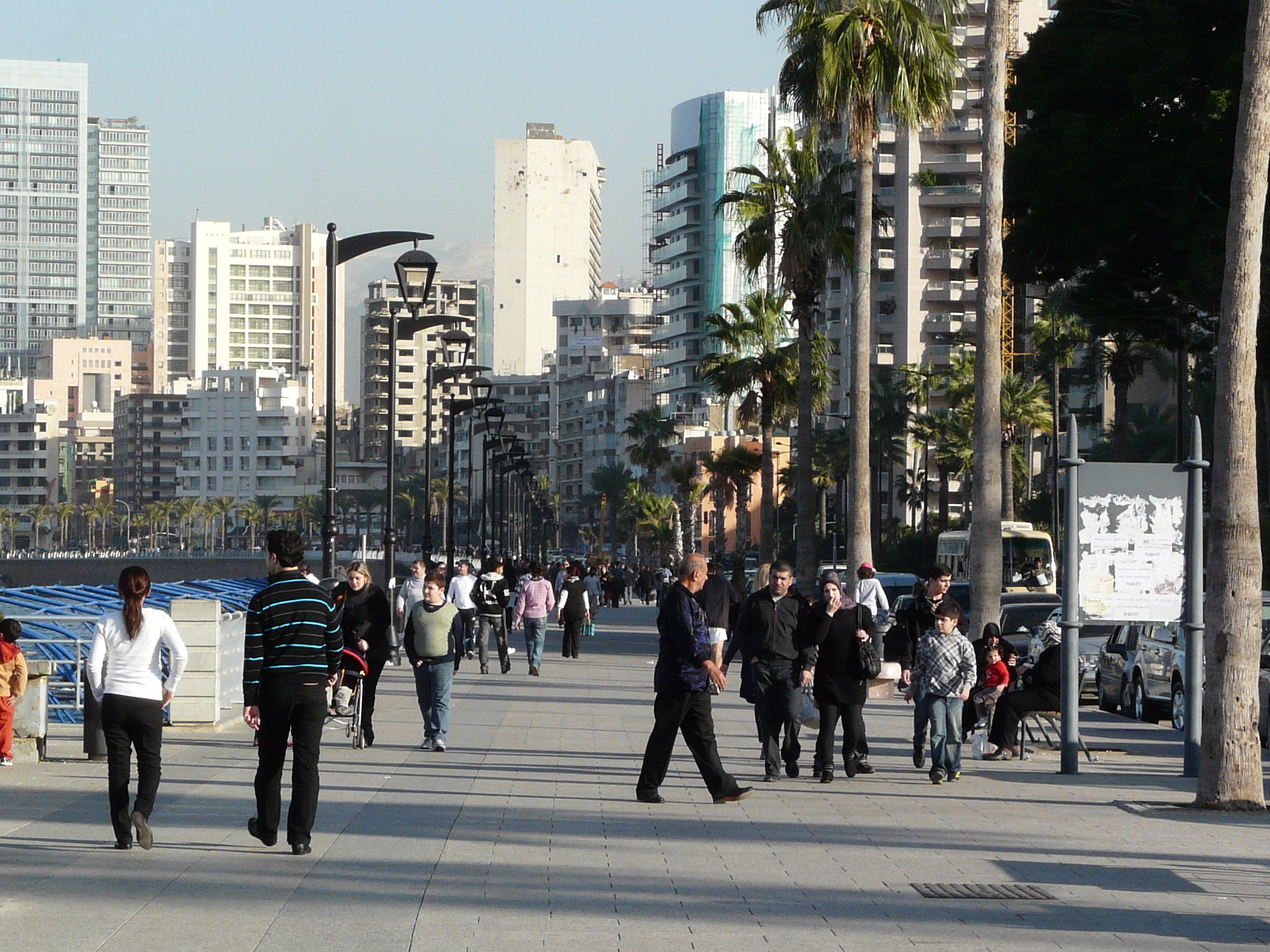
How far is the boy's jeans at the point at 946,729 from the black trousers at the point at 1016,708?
7.85 ft

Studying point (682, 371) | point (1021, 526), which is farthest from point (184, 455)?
point (1021, 526)

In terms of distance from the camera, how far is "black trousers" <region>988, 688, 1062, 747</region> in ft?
54.8

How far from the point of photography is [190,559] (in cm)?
12712

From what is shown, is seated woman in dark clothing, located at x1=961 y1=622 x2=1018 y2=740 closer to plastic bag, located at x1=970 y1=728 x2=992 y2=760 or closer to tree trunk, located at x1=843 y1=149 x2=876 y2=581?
plastic bag, located at x1=970 y1=728 x2=992 y2=760

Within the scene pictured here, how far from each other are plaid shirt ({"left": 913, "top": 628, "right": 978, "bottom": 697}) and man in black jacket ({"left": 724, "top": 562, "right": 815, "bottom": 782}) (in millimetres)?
1028

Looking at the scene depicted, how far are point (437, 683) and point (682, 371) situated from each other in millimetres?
141808

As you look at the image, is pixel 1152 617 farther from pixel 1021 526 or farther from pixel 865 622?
pixel 1021 526

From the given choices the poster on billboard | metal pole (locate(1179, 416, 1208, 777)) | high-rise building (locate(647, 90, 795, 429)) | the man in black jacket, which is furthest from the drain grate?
high-rise building (locate(647, 90, 795, 429))

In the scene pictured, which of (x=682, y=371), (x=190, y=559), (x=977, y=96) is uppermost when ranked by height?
(x=977, y=96)

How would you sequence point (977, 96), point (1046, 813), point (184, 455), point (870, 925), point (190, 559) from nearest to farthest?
1. point (870, 925)
2. point (1046, 813)
3. point (977, 96)
4. point (190, 559)
5. point (184, 455)

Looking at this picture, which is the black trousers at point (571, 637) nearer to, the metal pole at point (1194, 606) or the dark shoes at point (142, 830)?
the metal pole at point (1194, 606)

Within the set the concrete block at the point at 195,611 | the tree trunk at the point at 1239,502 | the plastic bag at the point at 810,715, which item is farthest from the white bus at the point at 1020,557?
the tree trunk at the point at 1239,502

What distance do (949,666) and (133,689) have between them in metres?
7.09

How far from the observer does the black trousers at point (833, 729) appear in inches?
556
